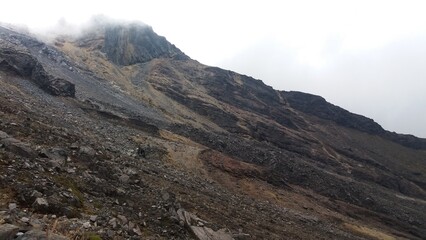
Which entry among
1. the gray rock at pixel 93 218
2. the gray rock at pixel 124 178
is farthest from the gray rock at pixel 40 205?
the gray rock at pixel 124 178

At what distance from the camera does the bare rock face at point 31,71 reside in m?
53.3

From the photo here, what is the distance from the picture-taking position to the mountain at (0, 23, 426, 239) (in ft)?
56.0

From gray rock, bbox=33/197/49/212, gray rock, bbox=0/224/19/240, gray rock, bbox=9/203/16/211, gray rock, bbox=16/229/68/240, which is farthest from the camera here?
gray rock, bbox=33/197/49/212

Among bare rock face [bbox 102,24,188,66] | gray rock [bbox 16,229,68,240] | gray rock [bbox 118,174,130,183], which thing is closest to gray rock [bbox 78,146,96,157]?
gray rock [bbox 118,174,130,183]

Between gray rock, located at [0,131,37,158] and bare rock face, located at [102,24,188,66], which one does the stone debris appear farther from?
bare rock face, located at [102,24,188,66]

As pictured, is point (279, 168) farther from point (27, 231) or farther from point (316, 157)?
point (27, 231)

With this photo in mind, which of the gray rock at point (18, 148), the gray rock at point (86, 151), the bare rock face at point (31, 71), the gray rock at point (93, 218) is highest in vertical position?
the bare rock face at point (31, 71)

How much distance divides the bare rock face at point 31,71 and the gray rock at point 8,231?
148ft

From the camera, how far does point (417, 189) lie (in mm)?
100688

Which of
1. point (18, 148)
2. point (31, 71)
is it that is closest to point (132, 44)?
point (31, 71)

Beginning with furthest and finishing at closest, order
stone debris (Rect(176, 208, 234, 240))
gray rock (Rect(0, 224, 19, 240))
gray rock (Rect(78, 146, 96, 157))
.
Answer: gray rock (Rect(78, 146, 96, 157)), stone debris (Rect(176, 208, 234, 240)), gray rock (Rect(0, 224, 19, 240))

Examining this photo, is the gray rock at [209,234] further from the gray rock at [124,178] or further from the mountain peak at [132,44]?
the mountain peak at [132,44]

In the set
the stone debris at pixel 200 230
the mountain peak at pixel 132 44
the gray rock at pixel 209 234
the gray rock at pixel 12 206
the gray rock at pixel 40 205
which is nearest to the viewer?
the gray rock at pixel 12 206

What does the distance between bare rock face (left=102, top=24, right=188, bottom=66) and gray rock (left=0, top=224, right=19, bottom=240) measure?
349 ft
